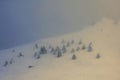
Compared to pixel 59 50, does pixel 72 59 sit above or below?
below

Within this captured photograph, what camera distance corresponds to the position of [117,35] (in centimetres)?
643

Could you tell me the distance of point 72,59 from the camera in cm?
555

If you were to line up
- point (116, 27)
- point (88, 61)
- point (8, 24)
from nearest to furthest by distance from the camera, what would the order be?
1. point (88, 61)
2. point (116, 27)
3. point (8, 24)

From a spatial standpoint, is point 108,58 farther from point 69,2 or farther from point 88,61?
point 69,2

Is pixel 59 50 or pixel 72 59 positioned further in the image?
pixel 59 50

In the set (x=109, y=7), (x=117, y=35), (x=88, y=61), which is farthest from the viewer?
(x=109, y=7)

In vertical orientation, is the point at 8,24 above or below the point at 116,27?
above

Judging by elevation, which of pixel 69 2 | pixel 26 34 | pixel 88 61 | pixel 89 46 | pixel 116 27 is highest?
pixel 69 2

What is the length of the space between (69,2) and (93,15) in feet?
2.67

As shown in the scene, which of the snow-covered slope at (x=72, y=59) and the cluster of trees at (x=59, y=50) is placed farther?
the cluster of trees at (x=59, y=50)

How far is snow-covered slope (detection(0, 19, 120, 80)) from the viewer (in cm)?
Answer: 488

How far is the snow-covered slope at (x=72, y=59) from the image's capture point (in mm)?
4882

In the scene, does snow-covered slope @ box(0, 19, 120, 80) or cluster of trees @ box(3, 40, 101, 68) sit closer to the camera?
snow-covered slope @ box(0, 19, 120, 80)

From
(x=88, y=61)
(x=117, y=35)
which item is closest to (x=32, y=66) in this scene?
(x=88, y=61)
